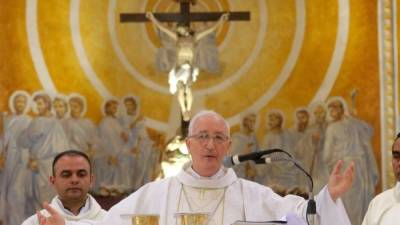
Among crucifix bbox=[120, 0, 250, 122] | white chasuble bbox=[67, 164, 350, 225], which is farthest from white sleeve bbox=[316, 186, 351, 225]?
crucifix bbox=[120, 0, 250, 122]

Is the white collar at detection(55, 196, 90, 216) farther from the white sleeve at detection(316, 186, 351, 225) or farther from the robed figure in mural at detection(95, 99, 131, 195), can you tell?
the robed figure in mural at detection(95, 99, 131, 195)

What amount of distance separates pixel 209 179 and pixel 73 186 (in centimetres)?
106

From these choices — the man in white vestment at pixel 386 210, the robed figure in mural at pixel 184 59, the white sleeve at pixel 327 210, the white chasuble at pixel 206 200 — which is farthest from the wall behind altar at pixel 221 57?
the white sleeve at pixel 327 210

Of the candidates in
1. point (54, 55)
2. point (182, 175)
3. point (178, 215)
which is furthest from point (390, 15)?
point (178, 215)

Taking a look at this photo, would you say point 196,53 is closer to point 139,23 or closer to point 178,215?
point 139,23

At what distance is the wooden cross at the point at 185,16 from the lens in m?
13.5

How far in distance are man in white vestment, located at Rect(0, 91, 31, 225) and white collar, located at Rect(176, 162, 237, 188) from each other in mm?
8220

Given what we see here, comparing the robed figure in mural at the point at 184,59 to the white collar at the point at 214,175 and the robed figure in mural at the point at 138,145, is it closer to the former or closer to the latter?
the robed figure in mural at the point at 138,145

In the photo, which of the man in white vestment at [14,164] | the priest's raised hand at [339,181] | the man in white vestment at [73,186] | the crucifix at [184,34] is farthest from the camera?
the man in white vestment at [14,164]

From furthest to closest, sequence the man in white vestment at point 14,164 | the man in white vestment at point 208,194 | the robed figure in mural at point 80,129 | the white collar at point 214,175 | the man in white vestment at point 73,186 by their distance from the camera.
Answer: the robed figure in mural at point 80,129
the man in white vestment at point 14,164
the man in white vestment at point 73,186
the white collar at point 214,175
the man in white vestment at point 208,194

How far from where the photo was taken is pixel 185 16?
1352cm

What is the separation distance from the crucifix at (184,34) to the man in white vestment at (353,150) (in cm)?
213

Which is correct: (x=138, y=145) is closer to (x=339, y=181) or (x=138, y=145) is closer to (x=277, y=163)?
(x=277, y=163)

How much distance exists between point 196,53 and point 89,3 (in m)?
1.93
